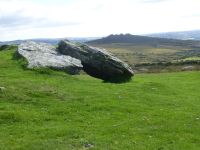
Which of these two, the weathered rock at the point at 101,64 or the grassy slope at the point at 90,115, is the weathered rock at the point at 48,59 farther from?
the weathered rock at the point at 101,64

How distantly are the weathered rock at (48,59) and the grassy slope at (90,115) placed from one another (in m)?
1.64

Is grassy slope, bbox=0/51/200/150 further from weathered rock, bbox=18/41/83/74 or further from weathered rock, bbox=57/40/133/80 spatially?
weathered rock, bbox=57/40/133/80

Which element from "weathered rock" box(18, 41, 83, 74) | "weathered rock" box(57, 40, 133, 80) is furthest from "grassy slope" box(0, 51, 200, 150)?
"weathered rock" box(57, 40, 133, 80)

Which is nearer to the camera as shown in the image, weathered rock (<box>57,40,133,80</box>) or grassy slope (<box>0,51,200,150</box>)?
grassy slope (<box>0,51,200,150</box>)

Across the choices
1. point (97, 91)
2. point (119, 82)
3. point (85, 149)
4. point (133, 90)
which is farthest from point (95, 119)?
point (119, 82)

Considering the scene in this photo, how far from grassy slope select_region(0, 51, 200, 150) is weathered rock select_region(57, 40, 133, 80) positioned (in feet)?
15.4

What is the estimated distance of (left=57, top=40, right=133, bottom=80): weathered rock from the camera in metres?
41.8

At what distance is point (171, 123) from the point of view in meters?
24.7

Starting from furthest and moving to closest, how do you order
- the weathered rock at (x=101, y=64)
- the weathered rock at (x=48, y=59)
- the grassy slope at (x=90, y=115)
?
the weathered rock at (x=101, y=64) < the weathered rock at (x=48, y=59) < the grassy slope at (x=90, y=115)

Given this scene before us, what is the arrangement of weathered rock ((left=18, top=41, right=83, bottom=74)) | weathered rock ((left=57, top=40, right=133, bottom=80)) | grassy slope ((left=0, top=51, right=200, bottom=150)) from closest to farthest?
grassy slope ((left=0, top=51, right=200, bottom=150))
weathered rock ((left=18, top=41, right=83, bottom=74))
weathered rock ((left=57, top=40, right=133, bottom=80))

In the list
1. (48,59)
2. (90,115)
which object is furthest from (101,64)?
(90,115)

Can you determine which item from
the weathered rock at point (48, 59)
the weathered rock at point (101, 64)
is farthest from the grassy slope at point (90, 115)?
the weathered rock at point (101, 64)

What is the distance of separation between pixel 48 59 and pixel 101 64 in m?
5.32

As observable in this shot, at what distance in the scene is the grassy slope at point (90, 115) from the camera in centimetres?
2044
